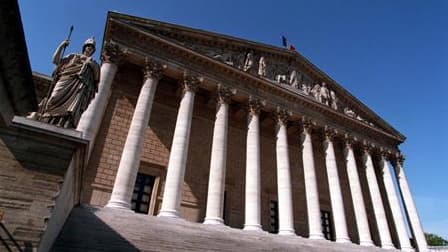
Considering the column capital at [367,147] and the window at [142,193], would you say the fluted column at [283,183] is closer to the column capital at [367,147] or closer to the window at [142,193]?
the window at [142,193]

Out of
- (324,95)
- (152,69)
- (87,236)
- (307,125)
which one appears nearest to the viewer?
(87,236)

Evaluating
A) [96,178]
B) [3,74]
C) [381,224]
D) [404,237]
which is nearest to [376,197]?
[381,224]

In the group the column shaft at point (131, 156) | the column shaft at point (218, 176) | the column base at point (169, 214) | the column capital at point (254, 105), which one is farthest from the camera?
the column capital at point (254, 105)

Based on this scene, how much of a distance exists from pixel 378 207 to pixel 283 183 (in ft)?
25.7

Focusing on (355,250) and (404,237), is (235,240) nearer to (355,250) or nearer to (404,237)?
(355,250)

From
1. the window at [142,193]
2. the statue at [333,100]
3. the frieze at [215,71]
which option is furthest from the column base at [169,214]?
the statue at [333,100]

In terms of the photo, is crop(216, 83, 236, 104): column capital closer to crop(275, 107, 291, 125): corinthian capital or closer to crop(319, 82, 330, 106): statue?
crop(275, 107, 291, 125): corinthian capital

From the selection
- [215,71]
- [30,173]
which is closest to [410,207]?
[215,71]

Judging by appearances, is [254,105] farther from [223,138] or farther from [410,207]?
[410,207]

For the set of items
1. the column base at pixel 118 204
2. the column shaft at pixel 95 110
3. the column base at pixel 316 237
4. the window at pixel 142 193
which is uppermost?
the column shaft at pixel 95 110

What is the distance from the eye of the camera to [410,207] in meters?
20.5

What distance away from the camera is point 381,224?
17438 millimetres

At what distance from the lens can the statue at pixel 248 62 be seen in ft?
55.9

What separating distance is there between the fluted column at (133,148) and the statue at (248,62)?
541cm
